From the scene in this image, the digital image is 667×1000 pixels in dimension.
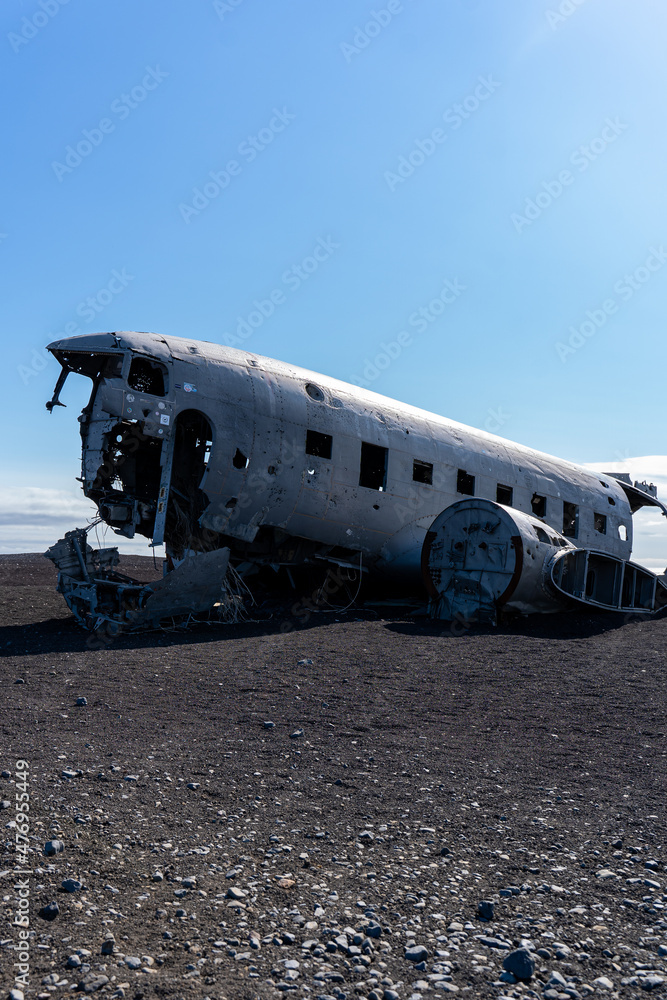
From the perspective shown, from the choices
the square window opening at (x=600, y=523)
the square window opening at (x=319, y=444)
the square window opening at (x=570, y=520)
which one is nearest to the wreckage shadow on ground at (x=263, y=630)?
the square window opening at (x=319, y=444)

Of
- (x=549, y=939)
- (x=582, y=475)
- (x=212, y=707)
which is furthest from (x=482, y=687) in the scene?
(x=582, y=475)

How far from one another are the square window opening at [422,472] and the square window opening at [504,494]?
277cm

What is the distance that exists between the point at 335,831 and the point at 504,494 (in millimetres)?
16300

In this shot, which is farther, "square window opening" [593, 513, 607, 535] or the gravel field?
"square window opening" [593, 513, 607, 535]

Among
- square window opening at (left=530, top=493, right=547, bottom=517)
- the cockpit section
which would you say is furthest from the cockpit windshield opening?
square window opening at (left=530, top=493, right=547, bottom=517)

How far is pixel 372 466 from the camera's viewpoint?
17516mm

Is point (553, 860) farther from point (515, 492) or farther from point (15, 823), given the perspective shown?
point (515, 492)

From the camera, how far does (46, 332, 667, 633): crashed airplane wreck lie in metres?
14.1

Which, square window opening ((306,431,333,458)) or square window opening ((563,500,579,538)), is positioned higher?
square window opening ((306,431,333,458))

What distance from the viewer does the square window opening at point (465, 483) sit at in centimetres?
1922

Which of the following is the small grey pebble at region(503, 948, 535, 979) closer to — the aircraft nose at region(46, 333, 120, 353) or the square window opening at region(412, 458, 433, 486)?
the aircraft nose at region(46, 333, 120, 353)

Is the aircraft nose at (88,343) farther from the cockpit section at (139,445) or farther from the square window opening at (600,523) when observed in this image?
the square window opening at (600,523)

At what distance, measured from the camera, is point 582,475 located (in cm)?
2419

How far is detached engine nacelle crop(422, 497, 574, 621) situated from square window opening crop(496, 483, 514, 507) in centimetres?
412
